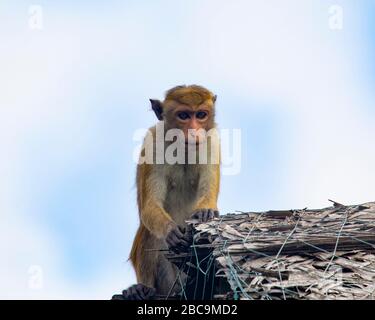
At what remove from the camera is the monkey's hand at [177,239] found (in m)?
13.4

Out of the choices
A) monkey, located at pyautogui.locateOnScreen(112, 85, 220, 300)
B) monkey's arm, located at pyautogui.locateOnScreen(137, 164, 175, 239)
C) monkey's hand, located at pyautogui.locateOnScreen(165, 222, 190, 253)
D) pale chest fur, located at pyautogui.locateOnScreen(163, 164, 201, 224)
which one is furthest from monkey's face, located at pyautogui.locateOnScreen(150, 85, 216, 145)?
monkey's hand, located at pyautogui.locateOnScreen(165, 222, 190, 253)

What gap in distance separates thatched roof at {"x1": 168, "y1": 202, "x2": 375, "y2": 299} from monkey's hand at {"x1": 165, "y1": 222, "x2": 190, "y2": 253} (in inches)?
10.1

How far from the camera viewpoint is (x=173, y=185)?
16.5 metres

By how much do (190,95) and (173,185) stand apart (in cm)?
149

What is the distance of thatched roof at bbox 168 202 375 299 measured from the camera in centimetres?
1050

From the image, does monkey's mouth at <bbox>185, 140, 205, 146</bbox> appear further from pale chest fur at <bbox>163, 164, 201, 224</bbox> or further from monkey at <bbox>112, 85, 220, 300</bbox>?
pale chest fur at <bbox>163, 164, 201, 224</bbox>

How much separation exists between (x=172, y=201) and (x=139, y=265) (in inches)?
45.1

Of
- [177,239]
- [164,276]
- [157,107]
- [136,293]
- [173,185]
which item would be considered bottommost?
[164,276]

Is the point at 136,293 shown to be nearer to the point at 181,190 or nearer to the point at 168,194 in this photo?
the point at 168,194

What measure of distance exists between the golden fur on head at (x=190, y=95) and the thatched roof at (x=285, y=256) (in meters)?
3.24

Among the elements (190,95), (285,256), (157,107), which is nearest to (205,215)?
(285,256)

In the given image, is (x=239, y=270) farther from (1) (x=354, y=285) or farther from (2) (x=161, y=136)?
(2) (x=161, y=136)
